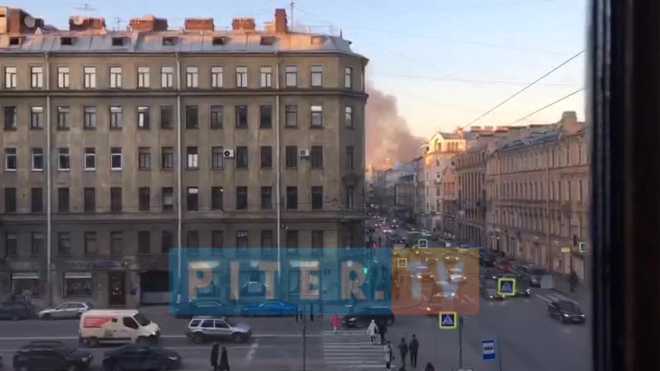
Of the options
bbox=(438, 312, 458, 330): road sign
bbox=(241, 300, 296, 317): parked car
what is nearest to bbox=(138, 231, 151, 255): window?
bbox=(241, 300, 296, 317): parked car

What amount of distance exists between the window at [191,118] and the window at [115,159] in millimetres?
340

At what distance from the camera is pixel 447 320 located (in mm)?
2967

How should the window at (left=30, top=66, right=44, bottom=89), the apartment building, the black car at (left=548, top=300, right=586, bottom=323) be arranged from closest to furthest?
the black car at (left=548, top=300, right=586, bottom=323) → the window at (left=30, top=66, right=44, bottom=89) → the apartment building

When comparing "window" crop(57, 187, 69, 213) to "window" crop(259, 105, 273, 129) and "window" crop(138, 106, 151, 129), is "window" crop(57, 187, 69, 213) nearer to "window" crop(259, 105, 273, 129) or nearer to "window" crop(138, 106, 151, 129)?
"window" crop(138, 106, 151, 129)

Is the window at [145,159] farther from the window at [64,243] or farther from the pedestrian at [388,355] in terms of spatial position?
the pedestrian at [388,355]

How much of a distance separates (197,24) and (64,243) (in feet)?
3.99

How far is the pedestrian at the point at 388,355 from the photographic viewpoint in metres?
2.88

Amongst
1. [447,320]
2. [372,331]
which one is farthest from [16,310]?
[447,320]

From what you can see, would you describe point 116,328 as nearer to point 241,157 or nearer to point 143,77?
point 241,157

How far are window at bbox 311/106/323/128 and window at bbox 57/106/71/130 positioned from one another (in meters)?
1.11

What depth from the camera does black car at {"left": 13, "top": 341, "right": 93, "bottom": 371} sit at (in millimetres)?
2652

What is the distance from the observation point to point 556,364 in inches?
101

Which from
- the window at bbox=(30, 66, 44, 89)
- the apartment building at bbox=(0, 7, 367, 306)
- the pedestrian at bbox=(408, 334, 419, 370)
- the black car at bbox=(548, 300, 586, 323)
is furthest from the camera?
the pedestrian at bbox=(408, 334, 419, 370)

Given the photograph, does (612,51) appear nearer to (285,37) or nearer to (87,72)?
(285,37)
